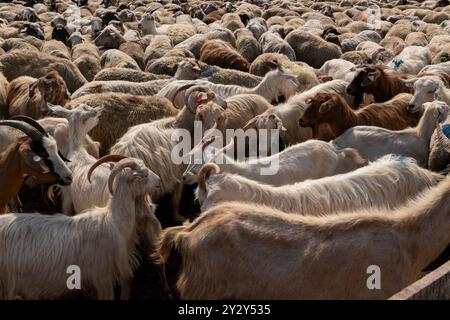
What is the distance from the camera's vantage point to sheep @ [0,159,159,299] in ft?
13.5

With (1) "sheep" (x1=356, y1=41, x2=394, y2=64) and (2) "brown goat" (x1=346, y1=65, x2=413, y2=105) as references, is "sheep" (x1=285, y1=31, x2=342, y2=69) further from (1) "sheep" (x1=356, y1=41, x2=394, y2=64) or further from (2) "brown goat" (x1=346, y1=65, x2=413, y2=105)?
(2) "brown goat" (x1=346, y1=65, x2=413, y2=105)

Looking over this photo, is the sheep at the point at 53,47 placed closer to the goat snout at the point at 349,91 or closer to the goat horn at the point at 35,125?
the goat snout at the point at 349,91

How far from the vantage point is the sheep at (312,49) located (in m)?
12.9

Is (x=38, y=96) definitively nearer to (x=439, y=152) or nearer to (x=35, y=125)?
(x=35, y=125)

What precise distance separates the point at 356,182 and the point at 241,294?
180 cm

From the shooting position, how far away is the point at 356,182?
4809 mm

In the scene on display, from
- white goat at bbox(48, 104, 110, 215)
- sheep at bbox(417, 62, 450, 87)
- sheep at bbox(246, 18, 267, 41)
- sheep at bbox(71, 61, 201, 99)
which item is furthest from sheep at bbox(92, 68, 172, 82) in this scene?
sheep at bbox(246, 18, 267, 41)

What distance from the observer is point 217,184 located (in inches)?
176

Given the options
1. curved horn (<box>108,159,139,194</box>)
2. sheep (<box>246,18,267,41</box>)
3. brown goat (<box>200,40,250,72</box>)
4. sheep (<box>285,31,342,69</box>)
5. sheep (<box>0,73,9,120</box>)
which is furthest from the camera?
sheep (<box>246,18,267,41</box>)

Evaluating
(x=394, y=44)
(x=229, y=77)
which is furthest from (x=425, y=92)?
(x=394, y=44)

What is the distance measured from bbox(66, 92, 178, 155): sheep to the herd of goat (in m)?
0.02

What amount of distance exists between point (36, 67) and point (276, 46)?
17.4ft

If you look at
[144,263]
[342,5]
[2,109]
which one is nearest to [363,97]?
[144,263]

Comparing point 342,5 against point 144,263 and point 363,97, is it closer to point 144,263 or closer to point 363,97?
point 363,97
